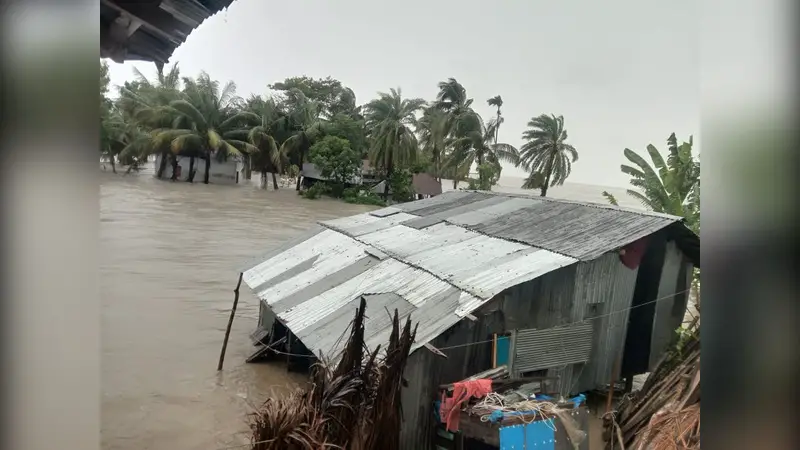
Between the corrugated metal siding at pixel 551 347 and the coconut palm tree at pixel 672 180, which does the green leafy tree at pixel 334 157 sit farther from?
the corrugated metal siding at pixel 551 347

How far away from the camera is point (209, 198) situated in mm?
33625

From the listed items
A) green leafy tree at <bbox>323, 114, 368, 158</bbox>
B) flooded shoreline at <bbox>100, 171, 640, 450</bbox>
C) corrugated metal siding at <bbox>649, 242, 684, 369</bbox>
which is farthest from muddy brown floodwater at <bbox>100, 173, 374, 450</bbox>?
green leafy tree at <bbox>323, 114, 368, 158</bbox>

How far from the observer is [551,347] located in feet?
24.2

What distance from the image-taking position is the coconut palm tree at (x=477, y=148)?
112 feet

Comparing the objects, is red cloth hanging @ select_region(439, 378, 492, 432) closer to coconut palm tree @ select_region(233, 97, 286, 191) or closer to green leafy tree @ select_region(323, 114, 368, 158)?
green leafy tree @ select_region(323, 114, 368, 158)

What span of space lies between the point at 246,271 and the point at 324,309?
12.2 feet

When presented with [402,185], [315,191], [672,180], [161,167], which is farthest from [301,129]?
[672,180]

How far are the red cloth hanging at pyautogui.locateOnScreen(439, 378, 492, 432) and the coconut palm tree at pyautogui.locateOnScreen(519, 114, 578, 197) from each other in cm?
2600

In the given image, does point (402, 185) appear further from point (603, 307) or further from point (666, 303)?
point (603, 307)

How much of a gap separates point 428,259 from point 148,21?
566 cm

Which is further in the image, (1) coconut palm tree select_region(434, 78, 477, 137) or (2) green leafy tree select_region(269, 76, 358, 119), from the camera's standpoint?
(2) green leafy tree select_region(269, 76, 358, 119)

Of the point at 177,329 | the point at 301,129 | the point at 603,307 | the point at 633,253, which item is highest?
the point at 301,129

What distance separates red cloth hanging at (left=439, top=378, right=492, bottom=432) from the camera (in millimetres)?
→ 5844
